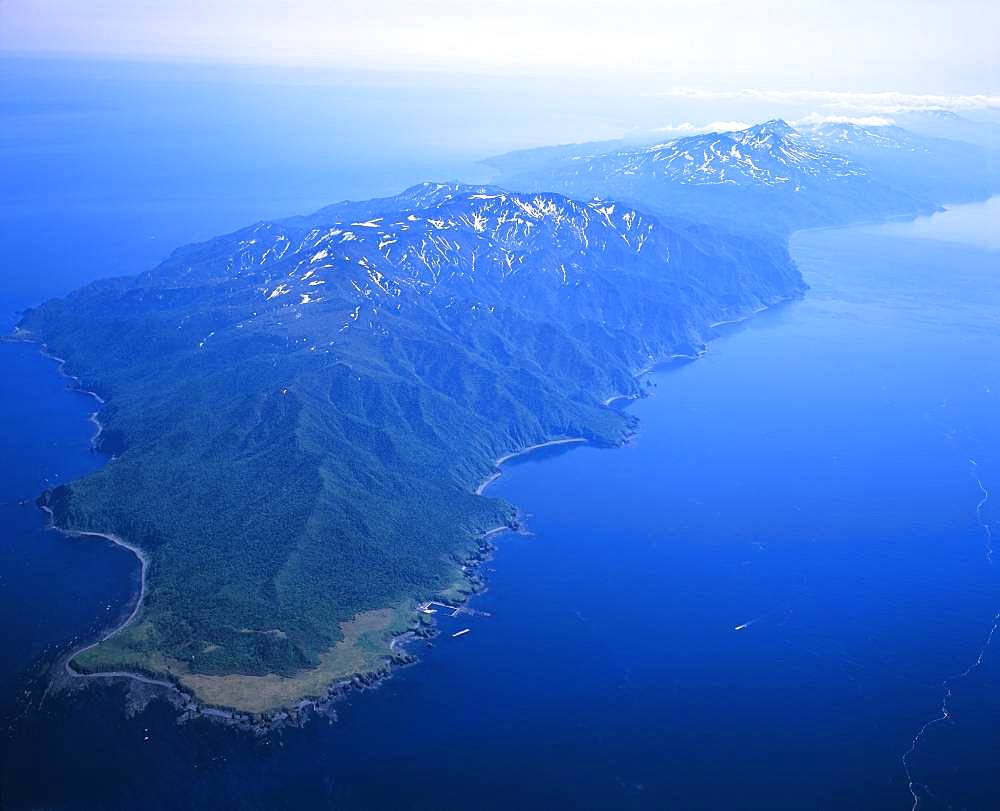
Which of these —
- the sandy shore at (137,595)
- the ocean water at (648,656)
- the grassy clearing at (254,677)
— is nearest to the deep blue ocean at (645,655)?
the ocean water at (648,656)

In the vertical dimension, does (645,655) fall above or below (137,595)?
below

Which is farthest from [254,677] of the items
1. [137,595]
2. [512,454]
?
[512,454]

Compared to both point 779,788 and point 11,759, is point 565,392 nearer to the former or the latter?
point 779,788

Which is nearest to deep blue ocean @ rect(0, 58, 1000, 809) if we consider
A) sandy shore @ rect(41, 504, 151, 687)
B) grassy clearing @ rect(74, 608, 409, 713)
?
sandy shore @ rect(41, 504, 151, 687)

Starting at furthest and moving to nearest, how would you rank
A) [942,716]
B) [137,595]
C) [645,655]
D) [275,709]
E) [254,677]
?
[137,595] → [645,655] → [254,677] → [942,716] → [275,709]

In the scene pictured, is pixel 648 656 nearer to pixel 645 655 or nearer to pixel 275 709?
pixel 645 655

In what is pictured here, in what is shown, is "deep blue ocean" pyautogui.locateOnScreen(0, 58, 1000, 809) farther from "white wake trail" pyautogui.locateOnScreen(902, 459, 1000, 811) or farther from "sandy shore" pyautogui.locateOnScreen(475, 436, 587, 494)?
"sandy shore" pyautogui.locateOnScreen(475, 436, 587, 494)

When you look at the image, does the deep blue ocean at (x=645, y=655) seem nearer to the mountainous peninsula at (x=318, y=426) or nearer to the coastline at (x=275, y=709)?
the coastline at (x=275, y=709)
